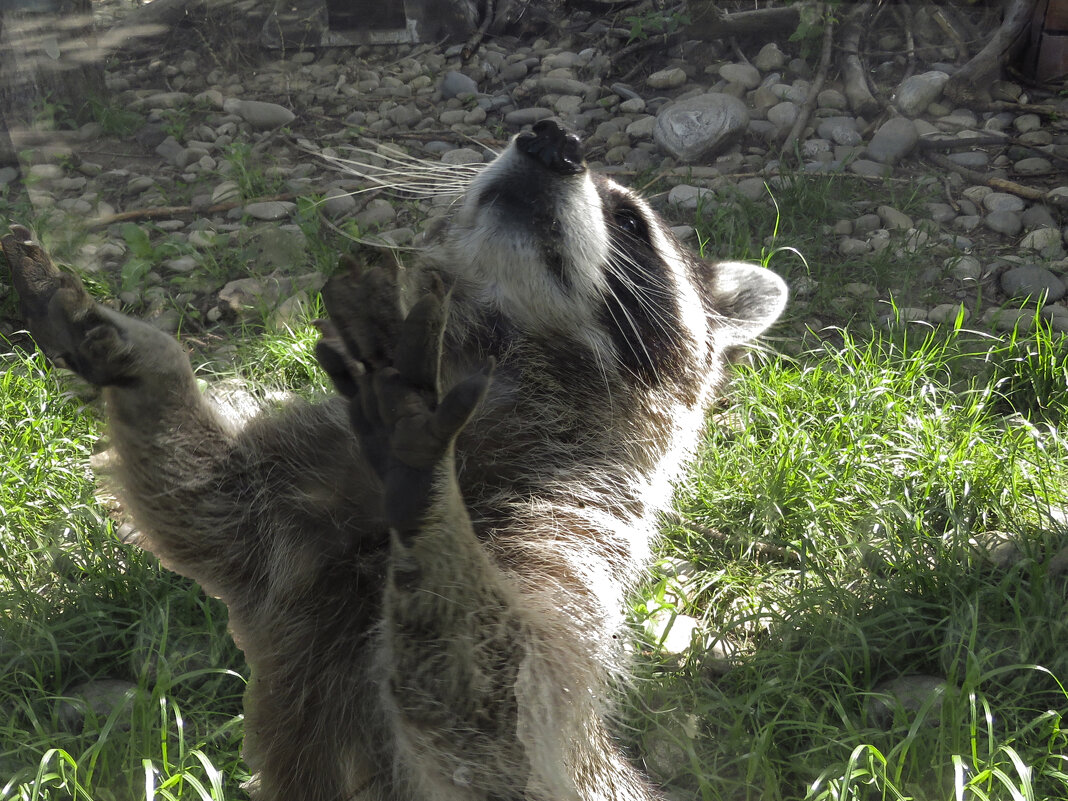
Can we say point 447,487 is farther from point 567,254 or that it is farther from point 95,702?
point 95,702

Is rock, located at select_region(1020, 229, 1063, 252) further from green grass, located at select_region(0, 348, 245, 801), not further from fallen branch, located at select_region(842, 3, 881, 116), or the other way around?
green grass, located at select_region(0, 348, 245, 801)

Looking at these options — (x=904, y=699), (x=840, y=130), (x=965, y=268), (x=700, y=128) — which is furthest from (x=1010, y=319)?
(x=904, y=699)

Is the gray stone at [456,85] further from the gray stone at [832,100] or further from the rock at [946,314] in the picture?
the rock at [946,314]

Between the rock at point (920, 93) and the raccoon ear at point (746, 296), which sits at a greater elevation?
the raccoon ear at point (746, 296)

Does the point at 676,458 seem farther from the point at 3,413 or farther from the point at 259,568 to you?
the point at 3,413

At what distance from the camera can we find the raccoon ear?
12.9 ft

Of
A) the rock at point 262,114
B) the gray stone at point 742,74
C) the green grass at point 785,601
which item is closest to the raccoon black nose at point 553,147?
the green grass at point 785,601

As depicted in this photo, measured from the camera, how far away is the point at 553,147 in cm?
291

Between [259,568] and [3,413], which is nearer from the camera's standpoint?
[259,568]

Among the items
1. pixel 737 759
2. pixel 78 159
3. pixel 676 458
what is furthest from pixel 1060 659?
pixel 78 159

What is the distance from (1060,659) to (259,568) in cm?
276

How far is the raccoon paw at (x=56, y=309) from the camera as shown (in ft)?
7.88

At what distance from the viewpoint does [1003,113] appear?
20.1 ft

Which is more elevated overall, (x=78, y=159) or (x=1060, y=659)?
(x=78, y=159)
